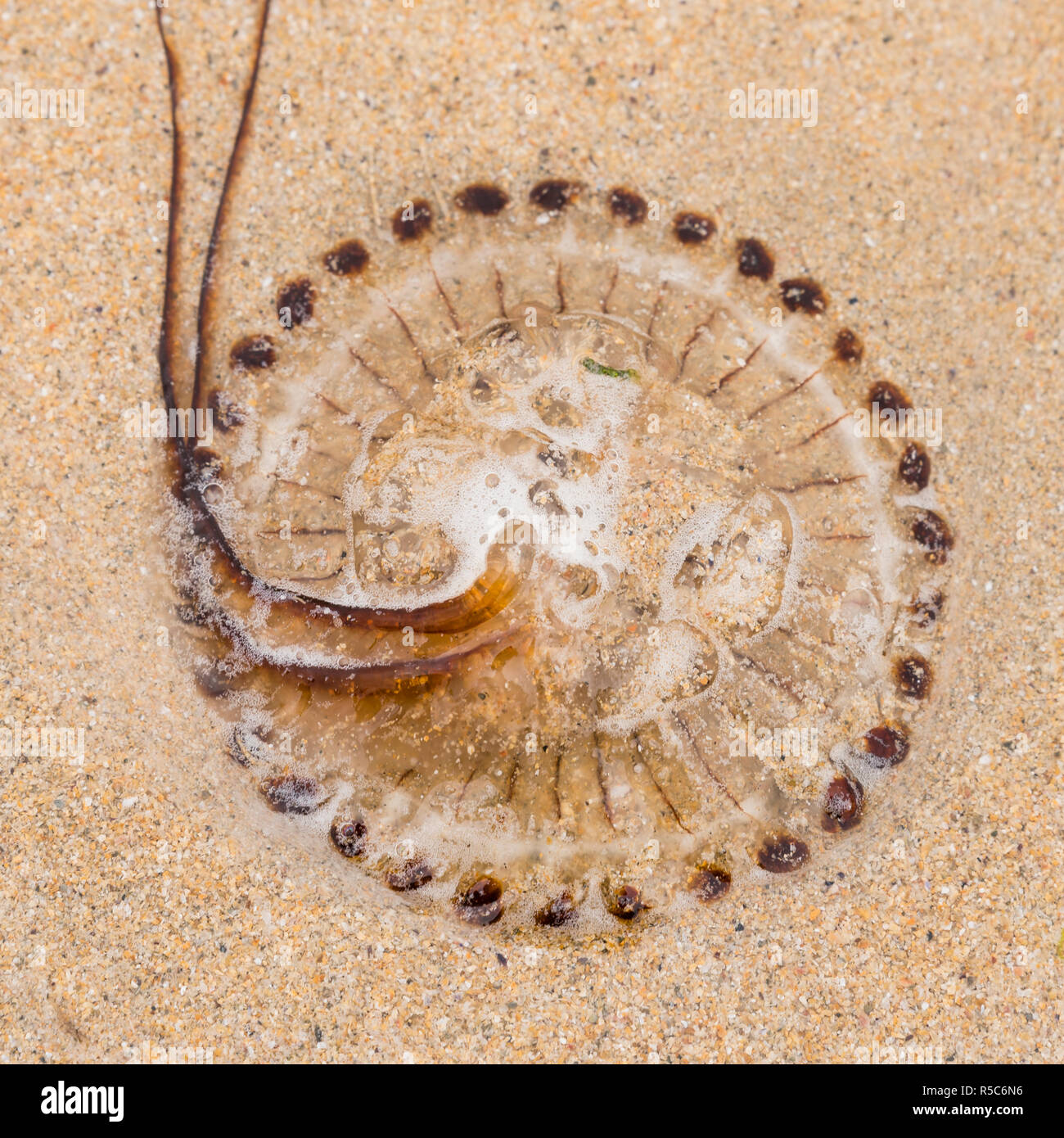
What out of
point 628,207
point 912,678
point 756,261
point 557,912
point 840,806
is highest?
point 628,207

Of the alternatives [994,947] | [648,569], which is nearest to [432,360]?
[648,569]

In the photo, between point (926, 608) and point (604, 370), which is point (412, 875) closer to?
point (604, 370)

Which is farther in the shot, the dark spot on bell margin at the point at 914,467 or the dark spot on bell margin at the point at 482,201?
the dark spot on bell margin at the point at 482,201

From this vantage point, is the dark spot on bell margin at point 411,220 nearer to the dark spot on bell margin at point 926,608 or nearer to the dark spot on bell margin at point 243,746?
the dark spot on bell margin at point 243,746

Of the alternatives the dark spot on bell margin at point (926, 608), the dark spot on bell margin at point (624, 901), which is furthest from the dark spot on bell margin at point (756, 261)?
the dark spot on bell margin at point (624, 901)

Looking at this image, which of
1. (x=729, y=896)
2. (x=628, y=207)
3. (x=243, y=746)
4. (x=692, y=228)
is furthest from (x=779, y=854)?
(x=628, y=207)

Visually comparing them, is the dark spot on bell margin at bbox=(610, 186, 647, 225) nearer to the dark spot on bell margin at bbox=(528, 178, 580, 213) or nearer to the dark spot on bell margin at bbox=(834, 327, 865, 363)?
the dark spot on bell margin at bbox=(528, 178, 580, 213)
